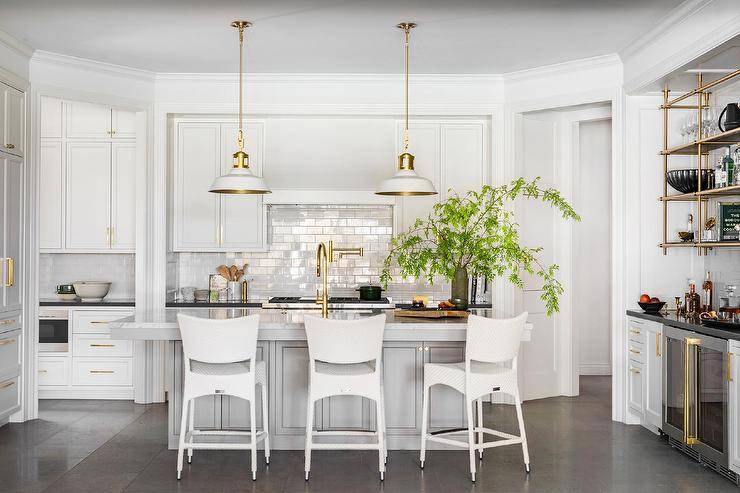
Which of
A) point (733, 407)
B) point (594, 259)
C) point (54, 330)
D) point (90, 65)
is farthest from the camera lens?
point (594, 259)

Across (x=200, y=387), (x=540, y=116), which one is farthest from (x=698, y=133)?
(x=200, y=387)

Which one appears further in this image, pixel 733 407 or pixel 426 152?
pixel 426 152

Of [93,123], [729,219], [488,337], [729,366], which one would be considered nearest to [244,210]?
[93,123]

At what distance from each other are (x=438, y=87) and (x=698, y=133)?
94.4 inches

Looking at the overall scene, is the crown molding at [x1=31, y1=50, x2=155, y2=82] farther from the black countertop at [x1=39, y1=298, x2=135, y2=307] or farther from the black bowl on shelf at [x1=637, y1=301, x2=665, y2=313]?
the black bowl on shelf at [x1=637, y1=301, x2=665, y2=313]

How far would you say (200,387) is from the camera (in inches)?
163

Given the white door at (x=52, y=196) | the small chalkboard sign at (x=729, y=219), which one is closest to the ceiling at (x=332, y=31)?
the white door at (x=52, y=196)

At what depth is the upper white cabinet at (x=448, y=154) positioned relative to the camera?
667 cm

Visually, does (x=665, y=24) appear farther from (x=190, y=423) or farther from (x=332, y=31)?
(x=190, y=423)

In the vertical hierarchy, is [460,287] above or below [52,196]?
below

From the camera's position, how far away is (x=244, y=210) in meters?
6.69

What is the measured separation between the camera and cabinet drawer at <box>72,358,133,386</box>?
21.0 feet

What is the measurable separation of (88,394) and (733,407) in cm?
532

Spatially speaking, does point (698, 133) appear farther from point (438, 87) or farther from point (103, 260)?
point (103, 260)
